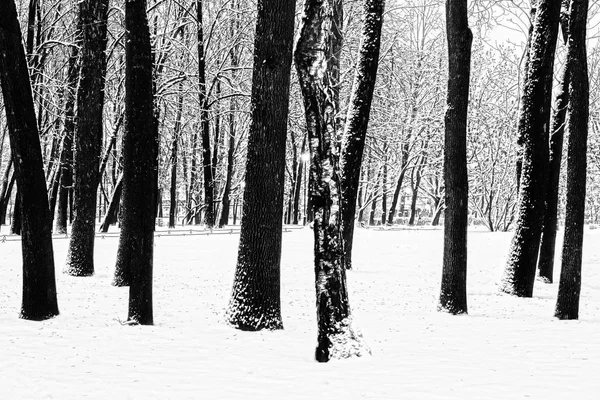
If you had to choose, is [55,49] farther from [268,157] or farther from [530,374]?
[530,374]

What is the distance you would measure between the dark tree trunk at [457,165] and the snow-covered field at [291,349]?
0.72 m

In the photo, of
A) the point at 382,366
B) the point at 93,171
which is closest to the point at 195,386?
the point at 382,366

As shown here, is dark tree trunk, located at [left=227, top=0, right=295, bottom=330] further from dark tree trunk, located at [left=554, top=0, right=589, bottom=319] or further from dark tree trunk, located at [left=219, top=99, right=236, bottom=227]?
dark tree trunk, located at [left=219, top=99, right=236, bottom=227]

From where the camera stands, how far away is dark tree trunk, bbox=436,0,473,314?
9.70 m

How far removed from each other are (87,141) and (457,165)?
29.2 ft

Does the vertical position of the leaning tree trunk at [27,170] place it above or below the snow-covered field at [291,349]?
above

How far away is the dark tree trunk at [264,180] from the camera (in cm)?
806

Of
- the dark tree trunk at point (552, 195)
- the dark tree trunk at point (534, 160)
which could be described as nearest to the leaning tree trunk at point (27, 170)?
the dark tree trunk at point (534, 160)

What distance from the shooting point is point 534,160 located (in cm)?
1195

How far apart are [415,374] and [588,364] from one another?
2137 mm

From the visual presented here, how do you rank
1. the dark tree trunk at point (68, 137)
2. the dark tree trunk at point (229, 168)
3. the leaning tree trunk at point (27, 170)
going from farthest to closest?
the dark tree trunk at point (229, 168)
the dark tree trunk at point (68, 137)
the leaning tree trunk at point (27, 170)

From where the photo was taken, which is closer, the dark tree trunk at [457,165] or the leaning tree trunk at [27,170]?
the leaning tree trunk at [27,170]

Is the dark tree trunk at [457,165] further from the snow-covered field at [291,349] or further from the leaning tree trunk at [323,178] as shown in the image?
the leaning tree trunk at [323,178]

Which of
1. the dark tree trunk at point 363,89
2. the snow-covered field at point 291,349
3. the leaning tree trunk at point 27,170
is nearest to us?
the snow-covered field at point 291,349
